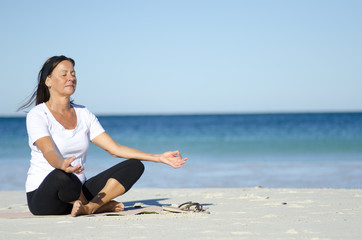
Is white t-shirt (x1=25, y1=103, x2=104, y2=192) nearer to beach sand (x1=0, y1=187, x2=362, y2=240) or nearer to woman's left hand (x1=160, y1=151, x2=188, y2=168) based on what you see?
beach sand (x1=0, y1=187, x2=362, y2=240)

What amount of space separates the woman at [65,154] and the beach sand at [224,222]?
15cm

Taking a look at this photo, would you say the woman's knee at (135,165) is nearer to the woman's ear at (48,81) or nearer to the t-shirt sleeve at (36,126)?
the t-shirt sleeve at (36,126)

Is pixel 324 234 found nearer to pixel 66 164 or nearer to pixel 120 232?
pixel 120 232

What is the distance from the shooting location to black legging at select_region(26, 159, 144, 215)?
373 cm

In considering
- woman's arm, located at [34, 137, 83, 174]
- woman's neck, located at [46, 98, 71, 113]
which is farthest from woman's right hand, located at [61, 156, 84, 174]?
woman's neck, located at [46, 98, 71, 113]

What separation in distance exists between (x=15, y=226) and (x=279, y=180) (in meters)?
5.57

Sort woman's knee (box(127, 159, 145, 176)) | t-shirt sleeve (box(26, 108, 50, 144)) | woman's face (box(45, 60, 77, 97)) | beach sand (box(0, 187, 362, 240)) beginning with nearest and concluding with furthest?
beach sand (box(0, 187, 362, 240)) → t-shirt sleeve (box(26, 108, 50, 144)) → woman's face (box(45, 60, 77, 97)) → woman's knee (box(127, 159, 145, 176))

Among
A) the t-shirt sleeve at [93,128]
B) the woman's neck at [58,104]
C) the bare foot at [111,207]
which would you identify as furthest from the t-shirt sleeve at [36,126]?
the bare foot at [111,207]

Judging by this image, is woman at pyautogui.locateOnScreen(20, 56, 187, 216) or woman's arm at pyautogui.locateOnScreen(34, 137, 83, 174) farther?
woman at pyautogui.locateOnScreen(20, 56, 187, 216)

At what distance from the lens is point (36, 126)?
384cm

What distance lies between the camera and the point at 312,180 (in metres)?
8.48

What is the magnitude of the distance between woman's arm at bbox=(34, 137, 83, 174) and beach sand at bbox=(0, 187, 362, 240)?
401mm

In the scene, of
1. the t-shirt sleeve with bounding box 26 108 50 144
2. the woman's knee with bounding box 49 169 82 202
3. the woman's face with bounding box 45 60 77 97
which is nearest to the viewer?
the woman's knee with bounding box 49 169 82 202

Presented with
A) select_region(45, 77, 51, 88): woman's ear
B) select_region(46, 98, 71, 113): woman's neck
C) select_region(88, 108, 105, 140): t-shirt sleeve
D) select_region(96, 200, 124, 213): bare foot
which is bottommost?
select_region(96, 200, 124, 213): bare foot
